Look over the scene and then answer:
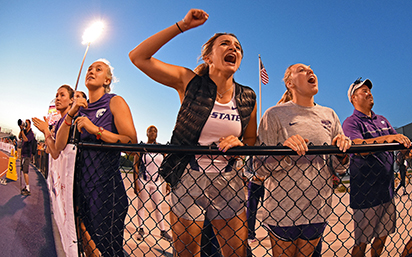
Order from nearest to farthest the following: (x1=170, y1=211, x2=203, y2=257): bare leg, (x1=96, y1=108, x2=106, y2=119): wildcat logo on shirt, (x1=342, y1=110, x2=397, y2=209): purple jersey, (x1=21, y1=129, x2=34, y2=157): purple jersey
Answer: (x1=170, y1=211, x2=203, y2=257): bare leg < (x1=96, y1=108, x2=106, y2=119): wildcat logo on shirt < (x1=342, y1=110, x2=397, y2=209): purple jersey < (x1=21, y1=129, x2=34, y2=157): purple jersey

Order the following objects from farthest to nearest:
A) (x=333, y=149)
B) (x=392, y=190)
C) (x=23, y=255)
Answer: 1. (x=23, y=255)
2. (x=392, y=190)
3. (x=333, y=149)

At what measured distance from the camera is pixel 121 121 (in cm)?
213

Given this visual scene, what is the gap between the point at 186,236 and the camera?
159 cm

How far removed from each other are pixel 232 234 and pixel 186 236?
0.34 meters

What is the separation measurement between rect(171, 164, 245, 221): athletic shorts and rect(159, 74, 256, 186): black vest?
8 cm

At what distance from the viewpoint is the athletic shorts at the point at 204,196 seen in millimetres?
1610

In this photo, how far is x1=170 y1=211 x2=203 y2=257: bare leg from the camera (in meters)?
1.59

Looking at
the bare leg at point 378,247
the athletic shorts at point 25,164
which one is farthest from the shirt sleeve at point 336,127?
the athletic shorts at point 25,164

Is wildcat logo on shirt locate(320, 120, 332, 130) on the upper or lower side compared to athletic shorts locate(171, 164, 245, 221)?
upper

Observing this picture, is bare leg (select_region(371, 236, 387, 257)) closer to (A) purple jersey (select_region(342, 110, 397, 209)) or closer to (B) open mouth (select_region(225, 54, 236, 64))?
(A) purple jersey (select_region(342, 110, 397, 209))

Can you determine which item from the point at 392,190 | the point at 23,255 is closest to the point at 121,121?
the point at 23,255

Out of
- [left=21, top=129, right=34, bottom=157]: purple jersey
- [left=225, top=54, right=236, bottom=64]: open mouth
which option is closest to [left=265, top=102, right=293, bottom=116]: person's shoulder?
[left=225, top=54, right=236, bottom=64]: open mouth

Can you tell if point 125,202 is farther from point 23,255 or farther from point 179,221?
point 23,255

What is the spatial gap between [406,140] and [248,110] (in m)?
1.07
